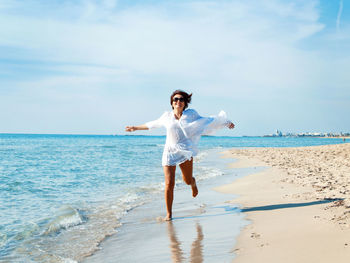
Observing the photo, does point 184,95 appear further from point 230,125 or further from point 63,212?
point 63,212

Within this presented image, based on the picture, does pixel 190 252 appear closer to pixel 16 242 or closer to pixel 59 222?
pixel 16 242

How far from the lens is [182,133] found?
5926 millimetres

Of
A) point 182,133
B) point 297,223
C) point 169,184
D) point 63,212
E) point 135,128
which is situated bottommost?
point 63,212

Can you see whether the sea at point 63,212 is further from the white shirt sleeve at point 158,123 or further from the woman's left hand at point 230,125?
the woman's left hand at point 230,125

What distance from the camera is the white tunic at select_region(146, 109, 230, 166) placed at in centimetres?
588

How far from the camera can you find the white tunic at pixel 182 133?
588 centimetres

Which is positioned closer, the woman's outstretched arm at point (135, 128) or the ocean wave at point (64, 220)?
the ocean wave at point (64, 220)

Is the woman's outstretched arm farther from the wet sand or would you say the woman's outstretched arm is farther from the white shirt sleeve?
the wet sand

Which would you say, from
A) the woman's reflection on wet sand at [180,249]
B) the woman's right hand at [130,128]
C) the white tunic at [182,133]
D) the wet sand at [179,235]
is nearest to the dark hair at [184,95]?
the white tunic at [182,133]

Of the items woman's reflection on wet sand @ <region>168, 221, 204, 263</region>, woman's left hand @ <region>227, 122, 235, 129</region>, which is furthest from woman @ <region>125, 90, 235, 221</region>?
woman's reflection on wet sand @ <region>168, 221, 204, 263</region>

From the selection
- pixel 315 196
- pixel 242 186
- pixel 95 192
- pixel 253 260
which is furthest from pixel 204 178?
pixel 253 260

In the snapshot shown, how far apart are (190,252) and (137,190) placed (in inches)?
241

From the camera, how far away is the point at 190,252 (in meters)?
3.94

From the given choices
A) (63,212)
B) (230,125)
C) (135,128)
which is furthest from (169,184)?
(63,212)
